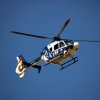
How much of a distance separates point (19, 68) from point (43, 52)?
14.4ft

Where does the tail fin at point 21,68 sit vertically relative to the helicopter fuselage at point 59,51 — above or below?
above

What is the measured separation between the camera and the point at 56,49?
2606 centimetres

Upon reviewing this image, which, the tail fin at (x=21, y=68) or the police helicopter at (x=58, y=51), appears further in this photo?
the tail fin at (x=21, y=68)

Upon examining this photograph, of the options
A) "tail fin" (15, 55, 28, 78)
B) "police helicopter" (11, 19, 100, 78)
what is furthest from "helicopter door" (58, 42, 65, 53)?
"tail fin" (15, 55, 28, 78)

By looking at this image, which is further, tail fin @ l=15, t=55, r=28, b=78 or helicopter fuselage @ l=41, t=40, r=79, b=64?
tail fin @ l=15, t=55, r=28, b=78

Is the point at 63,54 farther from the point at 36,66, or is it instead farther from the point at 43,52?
the point at 36,66

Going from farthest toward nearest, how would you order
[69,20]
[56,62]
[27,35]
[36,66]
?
[36,66], [56,62], [27,35], [69,20]

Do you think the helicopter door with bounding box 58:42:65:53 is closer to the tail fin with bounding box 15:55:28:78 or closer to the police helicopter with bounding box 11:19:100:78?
the police helicopter with bounding box 11:19:100:78

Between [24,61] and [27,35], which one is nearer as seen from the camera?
[27,35]

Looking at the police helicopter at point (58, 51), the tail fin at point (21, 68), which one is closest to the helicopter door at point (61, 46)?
the police helicopter at point (58, 51)

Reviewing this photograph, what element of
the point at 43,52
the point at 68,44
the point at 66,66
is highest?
the point at 43,52

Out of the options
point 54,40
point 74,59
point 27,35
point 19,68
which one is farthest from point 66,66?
point 19,68

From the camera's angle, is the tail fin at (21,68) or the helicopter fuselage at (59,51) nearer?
the helicopter fuselage at (59,51)

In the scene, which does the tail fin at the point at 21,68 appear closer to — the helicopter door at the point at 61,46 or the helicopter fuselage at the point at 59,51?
the helicopter fuselage at the point at 59,51
